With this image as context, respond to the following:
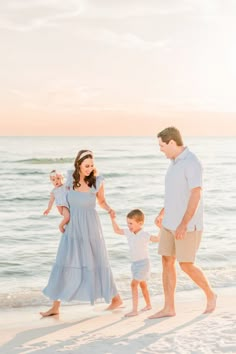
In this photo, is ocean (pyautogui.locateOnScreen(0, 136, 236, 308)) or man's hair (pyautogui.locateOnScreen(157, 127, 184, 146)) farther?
ocean (pyautogui.locateOnScreen(0, 136, 236, 308))

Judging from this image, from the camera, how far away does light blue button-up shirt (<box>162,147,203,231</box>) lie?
241 inches

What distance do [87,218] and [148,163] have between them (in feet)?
145

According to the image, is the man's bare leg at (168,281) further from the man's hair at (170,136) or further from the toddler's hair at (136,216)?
the man's hair at (170,136)

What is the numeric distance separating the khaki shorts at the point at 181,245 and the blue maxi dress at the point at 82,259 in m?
0.91

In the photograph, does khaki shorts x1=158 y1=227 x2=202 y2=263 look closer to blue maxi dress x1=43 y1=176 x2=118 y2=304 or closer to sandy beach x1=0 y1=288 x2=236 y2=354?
sandy beach x1=0 y1=288 x2=236 y2=354

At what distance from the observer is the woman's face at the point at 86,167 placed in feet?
22.4

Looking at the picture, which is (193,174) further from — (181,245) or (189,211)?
(181,245)

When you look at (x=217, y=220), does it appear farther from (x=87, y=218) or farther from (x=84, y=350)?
(x=84, y=350)

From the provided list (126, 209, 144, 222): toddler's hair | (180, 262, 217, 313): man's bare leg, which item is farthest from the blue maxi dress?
(180, 262, 217, 313): man's bare leg

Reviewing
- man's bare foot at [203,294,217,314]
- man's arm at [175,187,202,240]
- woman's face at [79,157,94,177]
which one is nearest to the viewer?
man's arm at [175,187,202,240]

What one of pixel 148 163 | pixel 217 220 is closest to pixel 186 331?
pixel 217 220

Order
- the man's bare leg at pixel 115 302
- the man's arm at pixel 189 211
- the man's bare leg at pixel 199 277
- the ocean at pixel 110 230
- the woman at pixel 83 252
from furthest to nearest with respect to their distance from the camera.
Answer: the ocean at pixel 110 230 → the man's bare leg at pixel 115 302 → the woman at pixel 83 252 → the man's bare leg at pixel 199 277 → the man's arm at pixel 189 211

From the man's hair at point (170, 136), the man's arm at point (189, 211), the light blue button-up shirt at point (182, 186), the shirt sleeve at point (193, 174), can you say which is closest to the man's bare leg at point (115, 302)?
the light blue button-up shirt at point (182, 186)

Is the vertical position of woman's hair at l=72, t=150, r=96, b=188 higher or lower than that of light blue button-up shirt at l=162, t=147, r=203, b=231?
higher
